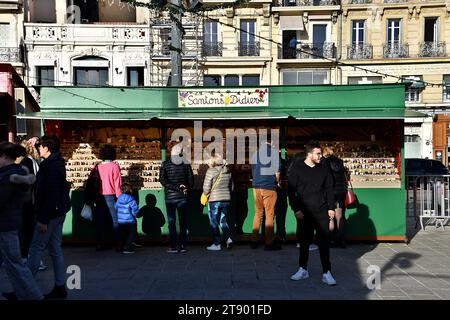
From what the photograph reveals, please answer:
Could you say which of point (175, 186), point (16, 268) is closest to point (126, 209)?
point (175, 186)

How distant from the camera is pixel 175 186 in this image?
8234mm

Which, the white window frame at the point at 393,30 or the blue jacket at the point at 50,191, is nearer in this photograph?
the blue jacket at the point at 50,191

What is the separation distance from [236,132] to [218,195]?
62.0 inches

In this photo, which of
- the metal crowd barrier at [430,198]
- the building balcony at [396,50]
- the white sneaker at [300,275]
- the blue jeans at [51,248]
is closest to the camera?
the blue jeans at [51,248]

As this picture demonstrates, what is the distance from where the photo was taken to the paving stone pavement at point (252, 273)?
19.5 ft

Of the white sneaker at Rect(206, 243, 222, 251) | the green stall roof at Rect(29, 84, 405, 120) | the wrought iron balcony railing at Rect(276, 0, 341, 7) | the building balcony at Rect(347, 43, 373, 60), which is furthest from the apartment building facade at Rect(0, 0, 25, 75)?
the white sneaker at Rect(206, 243, 222, 251)

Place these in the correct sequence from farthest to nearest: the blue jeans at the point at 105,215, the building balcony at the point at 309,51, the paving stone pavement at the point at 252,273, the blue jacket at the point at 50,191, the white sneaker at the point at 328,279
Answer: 1. the building balcony at the point at 309,51
2. the blue jeans at the point at 105,215
3. the white sneaker at the point at 328,279
4. the paving stone pavement at the point at 252,273
5. the blue jacket at the point at 50,191

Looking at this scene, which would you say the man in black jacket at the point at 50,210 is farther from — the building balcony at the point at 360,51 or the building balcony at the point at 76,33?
the building balcony at the point at 360,51

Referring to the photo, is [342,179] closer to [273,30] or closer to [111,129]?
[111,129]

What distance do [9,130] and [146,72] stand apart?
1716cm

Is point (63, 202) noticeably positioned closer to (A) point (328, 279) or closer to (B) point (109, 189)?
(B) point (109, 189)

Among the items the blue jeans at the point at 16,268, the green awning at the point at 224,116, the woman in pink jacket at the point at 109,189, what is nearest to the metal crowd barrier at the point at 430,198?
the green awning at the point at 224,116

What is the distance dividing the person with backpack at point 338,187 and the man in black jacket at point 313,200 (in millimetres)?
2059
